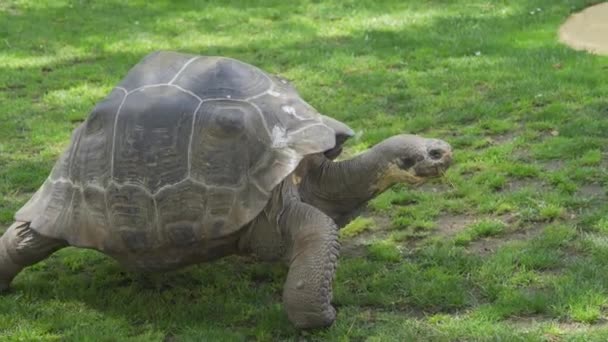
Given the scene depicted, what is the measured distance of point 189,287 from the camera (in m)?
4.75

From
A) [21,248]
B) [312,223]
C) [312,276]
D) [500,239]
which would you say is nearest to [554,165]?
[500,239]

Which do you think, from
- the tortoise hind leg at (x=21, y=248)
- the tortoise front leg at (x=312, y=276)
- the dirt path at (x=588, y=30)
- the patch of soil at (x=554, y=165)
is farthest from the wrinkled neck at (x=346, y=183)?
the dirt path at (x=588, y=30)

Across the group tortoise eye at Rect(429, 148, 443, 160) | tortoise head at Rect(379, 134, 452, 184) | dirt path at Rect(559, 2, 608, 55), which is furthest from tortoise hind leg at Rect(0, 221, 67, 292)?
dirt path at Rect(559, 2, 608, 55)

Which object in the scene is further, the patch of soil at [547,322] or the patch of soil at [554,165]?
the patch of soil at [554,165]

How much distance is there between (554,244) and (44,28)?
26.2 feet

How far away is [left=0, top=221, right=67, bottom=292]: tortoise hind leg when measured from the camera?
180 inches

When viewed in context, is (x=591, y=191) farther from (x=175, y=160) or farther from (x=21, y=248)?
(x=21, y=248)

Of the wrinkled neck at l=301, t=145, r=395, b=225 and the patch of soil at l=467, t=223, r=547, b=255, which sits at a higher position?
the wrinkled neck at l=301, t=145, r=395, b=225

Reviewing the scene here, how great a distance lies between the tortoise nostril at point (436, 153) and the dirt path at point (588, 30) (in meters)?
4.83

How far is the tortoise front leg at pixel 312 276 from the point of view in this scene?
13.2 feet

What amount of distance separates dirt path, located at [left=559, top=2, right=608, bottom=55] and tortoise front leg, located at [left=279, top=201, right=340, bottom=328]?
217 inches

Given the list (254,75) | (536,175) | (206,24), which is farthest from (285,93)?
(206,24)

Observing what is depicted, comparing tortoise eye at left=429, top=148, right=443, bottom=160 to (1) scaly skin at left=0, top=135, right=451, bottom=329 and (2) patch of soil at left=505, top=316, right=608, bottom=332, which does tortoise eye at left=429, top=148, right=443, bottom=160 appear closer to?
(1) scaly skin at left=0, top=135, right=451, bottom=329

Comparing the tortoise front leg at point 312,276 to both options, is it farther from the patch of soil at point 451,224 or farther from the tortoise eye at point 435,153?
the patch of soil at point 451,224
